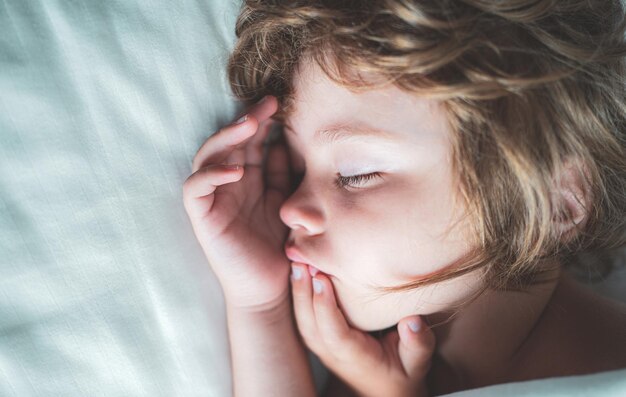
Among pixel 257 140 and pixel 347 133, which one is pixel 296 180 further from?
pixel 347 133

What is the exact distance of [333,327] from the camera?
94 cm

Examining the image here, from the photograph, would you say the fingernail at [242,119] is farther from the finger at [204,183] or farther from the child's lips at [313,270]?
the child's lips at [313,270]

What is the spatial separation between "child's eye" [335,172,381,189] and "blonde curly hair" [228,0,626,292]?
12 cm

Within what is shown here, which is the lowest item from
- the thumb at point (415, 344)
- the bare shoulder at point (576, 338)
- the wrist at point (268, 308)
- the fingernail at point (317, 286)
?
the bare shoulder at point (576, 338)

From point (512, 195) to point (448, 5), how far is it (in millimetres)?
275

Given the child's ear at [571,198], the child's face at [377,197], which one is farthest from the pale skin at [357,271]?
the child's ear at [571,198]

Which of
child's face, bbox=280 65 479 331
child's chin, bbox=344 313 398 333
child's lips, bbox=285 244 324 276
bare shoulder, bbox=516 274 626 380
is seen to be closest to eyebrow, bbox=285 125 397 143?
child's face, bbox=280 65 479 331


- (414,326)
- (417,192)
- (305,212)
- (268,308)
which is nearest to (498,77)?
(417,192)

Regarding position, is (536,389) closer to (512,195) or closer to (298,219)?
(512,195)

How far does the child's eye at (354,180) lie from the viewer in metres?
0.79

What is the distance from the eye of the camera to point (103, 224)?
0.82m

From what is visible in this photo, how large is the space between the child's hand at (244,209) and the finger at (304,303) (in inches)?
1.2

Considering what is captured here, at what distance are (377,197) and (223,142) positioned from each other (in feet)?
0.84

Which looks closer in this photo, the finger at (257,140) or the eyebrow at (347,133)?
the eyebrow at (347,133)
